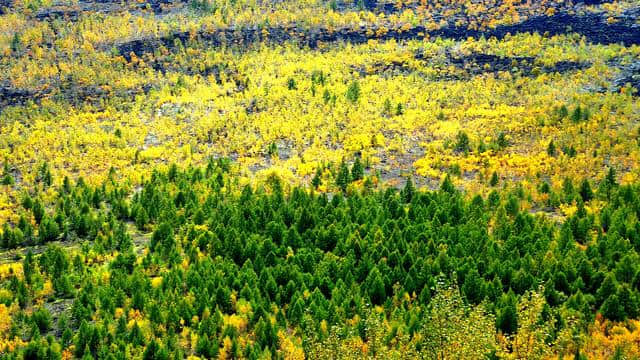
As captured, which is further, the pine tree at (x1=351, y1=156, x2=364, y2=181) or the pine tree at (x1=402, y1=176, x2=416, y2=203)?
the pine tree at (x1=351, y1=156, x2=364, y2=181)

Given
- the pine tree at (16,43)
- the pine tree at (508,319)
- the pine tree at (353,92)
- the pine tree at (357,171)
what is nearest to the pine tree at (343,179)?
the pine tree at (357,171)

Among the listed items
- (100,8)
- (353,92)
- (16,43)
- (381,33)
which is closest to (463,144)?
(353,92)

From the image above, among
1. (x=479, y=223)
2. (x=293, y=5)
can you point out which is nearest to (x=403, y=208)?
(x=479, y=223)

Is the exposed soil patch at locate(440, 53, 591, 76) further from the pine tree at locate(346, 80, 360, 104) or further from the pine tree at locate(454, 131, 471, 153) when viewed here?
the pine tree at locate(454, 131, 471, 153)

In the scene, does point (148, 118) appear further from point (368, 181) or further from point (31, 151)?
point (368, 181)

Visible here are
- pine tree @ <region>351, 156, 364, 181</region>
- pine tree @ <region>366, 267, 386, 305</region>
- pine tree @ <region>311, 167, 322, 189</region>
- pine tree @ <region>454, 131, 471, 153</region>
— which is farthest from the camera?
pine tree @ <region>454, 131, 471, 153</region>

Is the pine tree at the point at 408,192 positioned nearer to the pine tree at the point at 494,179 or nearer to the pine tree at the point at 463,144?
the pine tree at the point at 494,179

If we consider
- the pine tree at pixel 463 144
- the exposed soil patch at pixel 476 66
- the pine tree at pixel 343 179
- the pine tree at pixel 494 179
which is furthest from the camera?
the exposed soil patch at pixel 476 66

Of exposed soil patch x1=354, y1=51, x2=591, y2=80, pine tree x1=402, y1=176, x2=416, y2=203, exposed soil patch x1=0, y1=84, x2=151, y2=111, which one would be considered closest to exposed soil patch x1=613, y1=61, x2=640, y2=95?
exposed soil patch x1=354, y1=51, x2=591, y2=80

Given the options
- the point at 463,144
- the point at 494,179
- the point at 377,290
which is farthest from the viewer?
the point at 463,144

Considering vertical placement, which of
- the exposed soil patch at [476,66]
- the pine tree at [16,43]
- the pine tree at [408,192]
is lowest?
the pine tree at [408,192]

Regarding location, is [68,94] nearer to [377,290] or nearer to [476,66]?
[476,66]
